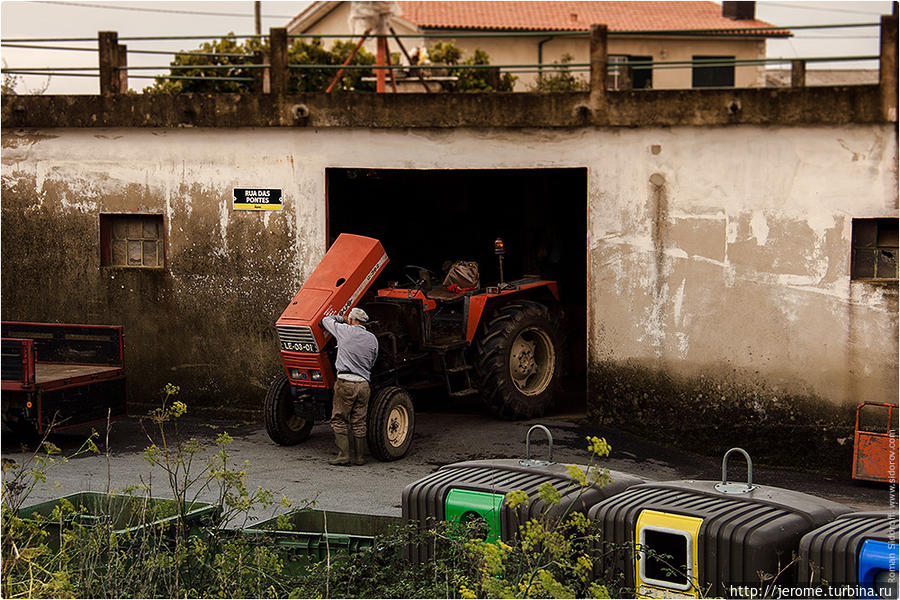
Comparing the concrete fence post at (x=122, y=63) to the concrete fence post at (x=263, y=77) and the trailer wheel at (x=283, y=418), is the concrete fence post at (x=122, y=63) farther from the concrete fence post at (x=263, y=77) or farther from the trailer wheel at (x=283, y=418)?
the trailer wheel at (x=283, y=418)

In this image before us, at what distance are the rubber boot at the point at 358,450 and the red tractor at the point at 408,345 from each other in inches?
3.2

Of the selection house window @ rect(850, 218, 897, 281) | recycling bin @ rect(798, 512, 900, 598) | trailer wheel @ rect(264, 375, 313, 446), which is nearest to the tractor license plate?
trailer wheel @ rect(264, 375, 313, 446)

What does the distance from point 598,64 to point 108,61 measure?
5967 millimetres

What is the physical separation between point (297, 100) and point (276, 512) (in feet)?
19.1

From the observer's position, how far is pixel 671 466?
456 inches

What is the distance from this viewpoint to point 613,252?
41.1ft

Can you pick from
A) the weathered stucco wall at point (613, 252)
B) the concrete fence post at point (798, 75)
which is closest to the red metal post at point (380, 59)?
the weathered stucco wall at point (613, 252)

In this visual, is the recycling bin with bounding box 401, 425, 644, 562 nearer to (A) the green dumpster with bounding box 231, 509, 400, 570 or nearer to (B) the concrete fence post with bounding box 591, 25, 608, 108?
(A) the green dumpster with bounding box 231, 509, 400, 570

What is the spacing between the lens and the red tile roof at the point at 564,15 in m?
31.8

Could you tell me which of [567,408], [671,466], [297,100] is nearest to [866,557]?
[671,466]

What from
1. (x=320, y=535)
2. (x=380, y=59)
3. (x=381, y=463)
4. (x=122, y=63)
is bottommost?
(x=381, y=463)

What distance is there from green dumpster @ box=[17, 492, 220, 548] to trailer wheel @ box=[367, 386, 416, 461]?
2977 mm

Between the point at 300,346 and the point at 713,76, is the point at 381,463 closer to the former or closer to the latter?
the point at 300,346

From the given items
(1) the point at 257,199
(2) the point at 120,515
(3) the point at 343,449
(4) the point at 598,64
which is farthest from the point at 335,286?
(4) the point at 598,64
